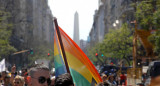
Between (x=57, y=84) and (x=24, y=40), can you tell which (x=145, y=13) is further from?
(x=24, y=40)

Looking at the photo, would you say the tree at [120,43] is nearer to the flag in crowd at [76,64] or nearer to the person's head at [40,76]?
the flag in crowd at [76,64]

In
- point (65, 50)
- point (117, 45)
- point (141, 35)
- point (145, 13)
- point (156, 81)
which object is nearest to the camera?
point (156, 81)

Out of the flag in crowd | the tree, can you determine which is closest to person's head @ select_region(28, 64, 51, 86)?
the flag in crowd

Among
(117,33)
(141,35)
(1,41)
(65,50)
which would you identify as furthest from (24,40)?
(65,50)

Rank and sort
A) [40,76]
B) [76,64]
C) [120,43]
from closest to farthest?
[40,76]
[76,64]
[120,43]

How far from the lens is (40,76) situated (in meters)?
3.35

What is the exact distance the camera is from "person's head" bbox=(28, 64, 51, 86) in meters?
3.31

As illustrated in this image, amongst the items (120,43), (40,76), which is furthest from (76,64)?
(120,43)

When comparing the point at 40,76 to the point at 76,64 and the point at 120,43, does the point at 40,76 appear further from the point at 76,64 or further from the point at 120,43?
the point at 120,43

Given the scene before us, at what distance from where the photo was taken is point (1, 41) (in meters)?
34.1

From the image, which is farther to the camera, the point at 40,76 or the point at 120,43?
the point at 120,43

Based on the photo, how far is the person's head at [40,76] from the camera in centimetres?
331

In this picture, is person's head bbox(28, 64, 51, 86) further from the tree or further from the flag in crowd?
the tree

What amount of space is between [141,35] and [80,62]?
25.7 m
